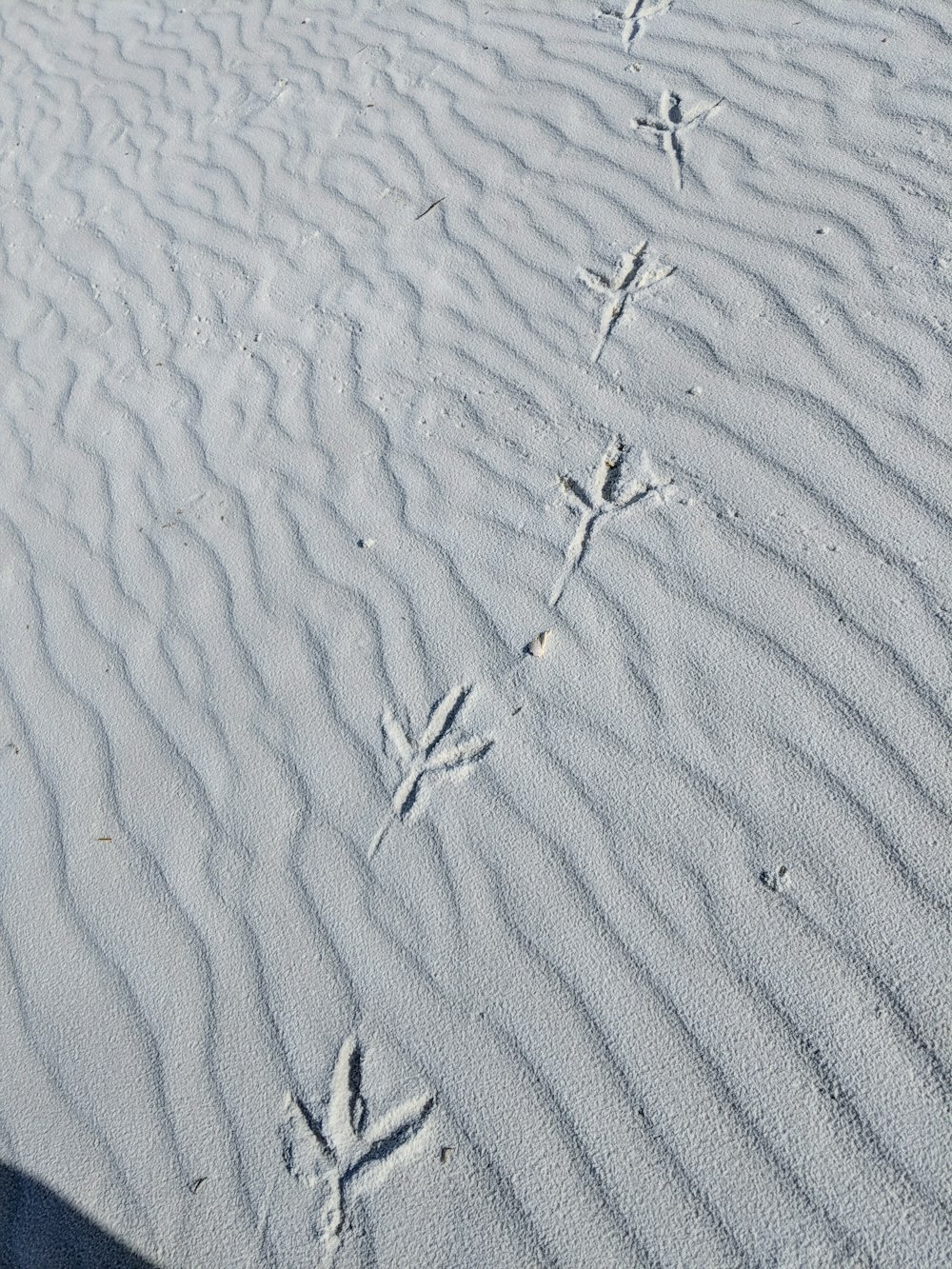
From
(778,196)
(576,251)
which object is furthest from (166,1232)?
(778,196)

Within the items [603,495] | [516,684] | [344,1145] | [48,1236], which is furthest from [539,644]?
[48,1236]

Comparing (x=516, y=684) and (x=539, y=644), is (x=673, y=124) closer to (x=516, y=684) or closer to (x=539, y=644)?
(x=539, y=644)

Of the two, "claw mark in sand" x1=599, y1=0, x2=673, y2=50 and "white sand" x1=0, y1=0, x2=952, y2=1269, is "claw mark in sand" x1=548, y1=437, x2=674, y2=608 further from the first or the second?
"claw mark in sand" x1=599, y1=0, x2=673, y2=50

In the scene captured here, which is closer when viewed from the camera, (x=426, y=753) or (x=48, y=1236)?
(x=48, y=1236)

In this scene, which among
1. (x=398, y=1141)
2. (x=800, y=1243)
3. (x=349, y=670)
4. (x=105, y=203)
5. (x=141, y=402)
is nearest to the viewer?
(x=800, y=1243)

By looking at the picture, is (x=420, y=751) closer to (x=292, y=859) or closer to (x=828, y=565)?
(x=292, y=859)
